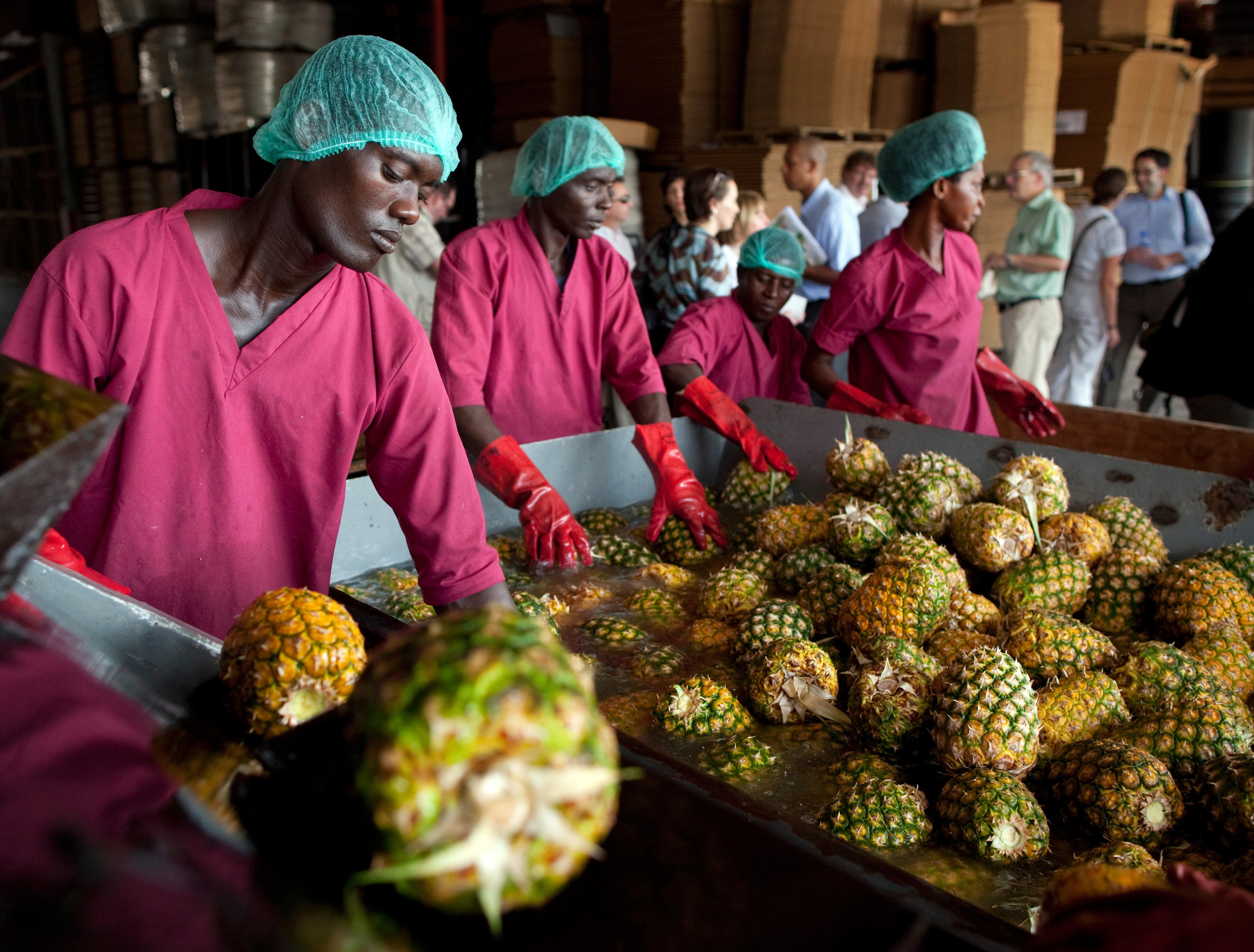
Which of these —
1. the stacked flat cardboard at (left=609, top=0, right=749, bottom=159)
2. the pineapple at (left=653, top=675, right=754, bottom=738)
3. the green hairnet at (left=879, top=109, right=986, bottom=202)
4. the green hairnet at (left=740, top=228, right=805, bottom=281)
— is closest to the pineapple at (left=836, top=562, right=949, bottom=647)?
the pineapple at (left=653, top=675, right=754, bottom=738)

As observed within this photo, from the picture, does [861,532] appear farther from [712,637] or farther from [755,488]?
[755,488]

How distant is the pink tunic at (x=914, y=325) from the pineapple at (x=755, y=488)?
94 cm

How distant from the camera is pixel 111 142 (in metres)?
12.4

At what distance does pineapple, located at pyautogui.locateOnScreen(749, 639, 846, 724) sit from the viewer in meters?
2.27

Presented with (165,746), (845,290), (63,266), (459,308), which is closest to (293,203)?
(63,266)

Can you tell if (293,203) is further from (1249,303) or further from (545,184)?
(1249,303)

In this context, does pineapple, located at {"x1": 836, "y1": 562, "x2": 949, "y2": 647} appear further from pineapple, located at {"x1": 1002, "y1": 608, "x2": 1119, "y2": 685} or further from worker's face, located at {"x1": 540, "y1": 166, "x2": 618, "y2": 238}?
worker's face, located at {"x1": 540, "y1": 166, "x2": 618, "y2": 238}

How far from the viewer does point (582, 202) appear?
398 centimetres

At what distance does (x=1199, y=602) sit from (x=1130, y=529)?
1.70 ft

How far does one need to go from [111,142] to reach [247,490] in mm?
12962

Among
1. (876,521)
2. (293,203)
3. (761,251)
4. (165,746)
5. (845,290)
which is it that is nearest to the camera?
(165,746)

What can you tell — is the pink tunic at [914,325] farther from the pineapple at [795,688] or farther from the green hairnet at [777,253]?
the pineapple at [795,688]

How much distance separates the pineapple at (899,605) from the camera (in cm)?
244

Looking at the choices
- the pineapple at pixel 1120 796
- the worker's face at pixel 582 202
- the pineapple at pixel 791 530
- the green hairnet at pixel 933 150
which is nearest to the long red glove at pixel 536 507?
the pineapple at pixel 791 530
